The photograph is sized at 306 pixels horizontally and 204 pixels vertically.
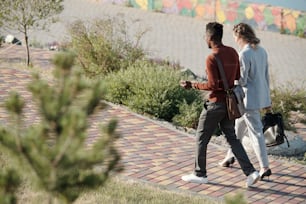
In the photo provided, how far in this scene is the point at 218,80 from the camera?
720cm

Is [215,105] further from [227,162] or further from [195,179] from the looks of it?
[227,162]

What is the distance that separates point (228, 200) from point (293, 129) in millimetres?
7542

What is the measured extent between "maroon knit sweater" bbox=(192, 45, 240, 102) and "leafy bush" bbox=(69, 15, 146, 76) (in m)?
4.64

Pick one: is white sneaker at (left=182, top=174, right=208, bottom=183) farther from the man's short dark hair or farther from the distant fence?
the distant fence

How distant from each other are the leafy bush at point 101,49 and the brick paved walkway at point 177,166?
1510 mm

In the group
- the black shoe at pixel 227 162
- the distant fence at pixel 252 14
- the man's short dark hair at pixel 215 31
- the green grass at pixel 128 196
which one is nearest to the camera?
the green grass at pixel 128 196

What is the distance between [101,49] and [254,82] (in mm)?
4646

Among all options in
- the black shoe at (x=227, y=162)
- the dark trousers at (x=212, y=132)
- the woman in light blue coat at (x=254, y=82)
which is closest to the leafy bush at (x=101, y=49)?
the black shoe at (x=227, y=162)

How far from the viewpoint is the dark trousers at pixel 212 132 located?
7.32 metres

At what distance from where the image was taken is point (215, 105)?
7.30 m

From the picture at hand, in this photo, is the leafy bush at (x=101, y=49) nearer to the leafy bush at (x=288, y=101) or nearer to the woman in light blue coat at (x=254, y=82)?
the leafy bush at (x=288, y=101)

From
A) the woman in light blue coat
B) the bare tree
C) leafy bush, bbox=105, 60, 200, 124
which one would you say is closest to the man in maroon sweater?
the woman in light blue coat

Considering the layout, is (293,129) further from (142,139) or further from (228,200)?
(228,200)

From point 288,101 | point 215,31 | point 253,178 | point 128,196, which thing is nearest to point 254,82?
point 215,31
